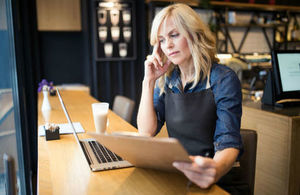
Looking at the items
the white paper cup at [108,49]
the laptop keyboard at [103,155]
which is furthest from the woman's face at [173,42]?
the white paper cup at [108,49]

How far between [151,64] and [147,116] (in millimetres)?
272

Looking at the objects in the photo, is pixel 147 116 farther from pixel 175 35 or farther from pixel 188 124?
pixel 175 35

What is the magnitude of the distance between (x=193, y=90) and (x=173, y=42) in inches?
9.9

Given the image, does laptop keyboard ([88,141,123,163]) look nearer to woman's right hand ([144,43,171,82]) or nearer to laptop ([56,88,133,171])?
laptop ([56,88,133,171])

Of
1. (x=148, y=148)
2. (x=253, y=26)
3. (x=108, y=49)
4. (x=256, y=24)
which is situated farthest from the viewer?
(x=253, y=26)

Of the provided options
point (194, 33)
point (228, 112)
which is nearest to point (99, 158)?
point (228, 112)

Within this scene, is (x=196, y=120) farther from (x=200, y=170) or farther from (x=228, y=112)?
(x=200, y=170)

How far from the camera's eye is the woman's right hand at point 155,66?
149 centimetres

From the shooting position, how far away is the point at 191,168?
88 cm

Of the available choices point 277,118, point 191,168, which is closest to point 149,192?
point 191,168

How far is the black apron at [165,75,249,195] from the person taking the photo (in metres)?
1.33

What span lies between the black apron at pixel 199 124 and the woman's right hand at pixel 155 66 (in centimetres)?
18

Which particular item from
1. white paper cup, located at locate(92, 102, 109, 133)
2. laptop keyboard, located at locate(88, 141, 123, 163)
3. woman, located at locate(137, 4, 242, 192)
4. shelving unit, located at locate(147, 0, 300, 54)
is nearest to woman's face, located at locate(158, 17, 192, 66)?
woman, located at locate(137, 4, 242, 192)

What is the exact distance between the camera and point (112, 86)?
15.5 ft
